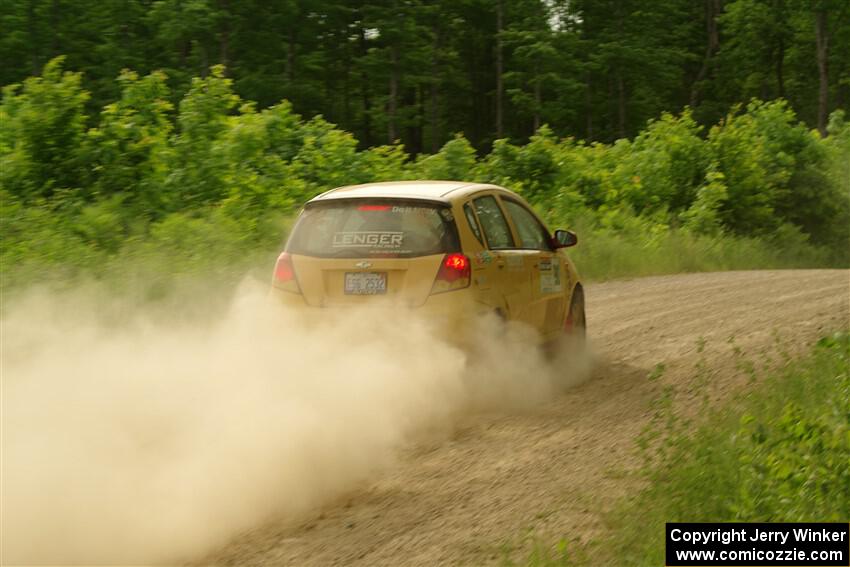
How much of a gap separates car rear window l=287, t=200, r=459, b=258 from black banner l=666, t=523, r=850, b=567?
3706 mm

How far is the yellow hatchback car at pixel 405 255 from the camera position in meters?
8.39

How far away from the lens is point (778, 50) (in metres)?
69.9

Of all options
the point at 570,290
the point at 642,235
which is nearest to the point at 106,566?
the point at 570,290

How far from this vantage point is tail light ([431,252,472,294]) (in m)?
8.39

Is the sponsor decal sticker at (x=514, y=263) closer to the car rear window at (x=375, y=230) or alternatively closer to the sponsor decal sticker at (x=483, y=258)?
the sponsor decal sticker at (x=483, y=258)

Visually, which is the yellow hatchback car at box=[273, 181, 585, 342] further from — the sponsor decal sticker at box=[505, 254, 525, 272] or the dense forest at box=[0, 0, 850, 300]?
the dense forest at box=[0, 0, 850, 300]

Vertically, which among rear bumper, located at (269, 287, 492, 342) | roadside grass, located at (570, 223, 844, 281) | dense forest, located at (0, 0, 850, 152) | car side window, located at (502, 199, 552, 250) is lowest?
roadside grass, located at (570, 223, 844, 281)

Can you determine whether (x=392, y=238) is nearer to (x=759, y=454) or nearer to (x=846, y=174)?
(x=759, y=454)

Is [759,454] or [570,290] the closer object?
[759,454]

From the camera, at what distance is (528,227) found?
34.3ft

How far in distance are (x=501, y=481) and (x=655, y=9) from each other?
6551 cm

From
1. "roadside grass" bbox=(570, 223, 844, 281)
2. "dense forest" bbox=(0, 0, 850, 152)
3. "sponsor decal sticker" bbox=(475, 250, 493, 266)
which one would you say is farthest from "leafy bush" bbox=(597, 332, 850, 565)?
"dense forest" bbox=(0, 0, 850, 152)

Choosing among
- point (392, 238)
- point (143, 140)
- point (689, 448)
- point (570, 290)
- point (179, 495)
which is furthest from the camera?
point (143, 140)

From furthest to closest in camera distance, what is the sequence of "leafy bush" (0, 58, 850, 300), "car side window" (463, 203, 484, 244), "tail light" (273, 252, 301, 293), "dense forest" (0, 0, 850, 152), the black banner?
1. "dense forest" (0, 0, 850, 152)
2. "leafy bush" (0, 58, 850, 300)
3. "car side window" (463, 203, 484, 244)
4. "tail light" (273, 252, 301, 293)
5. the black banner
